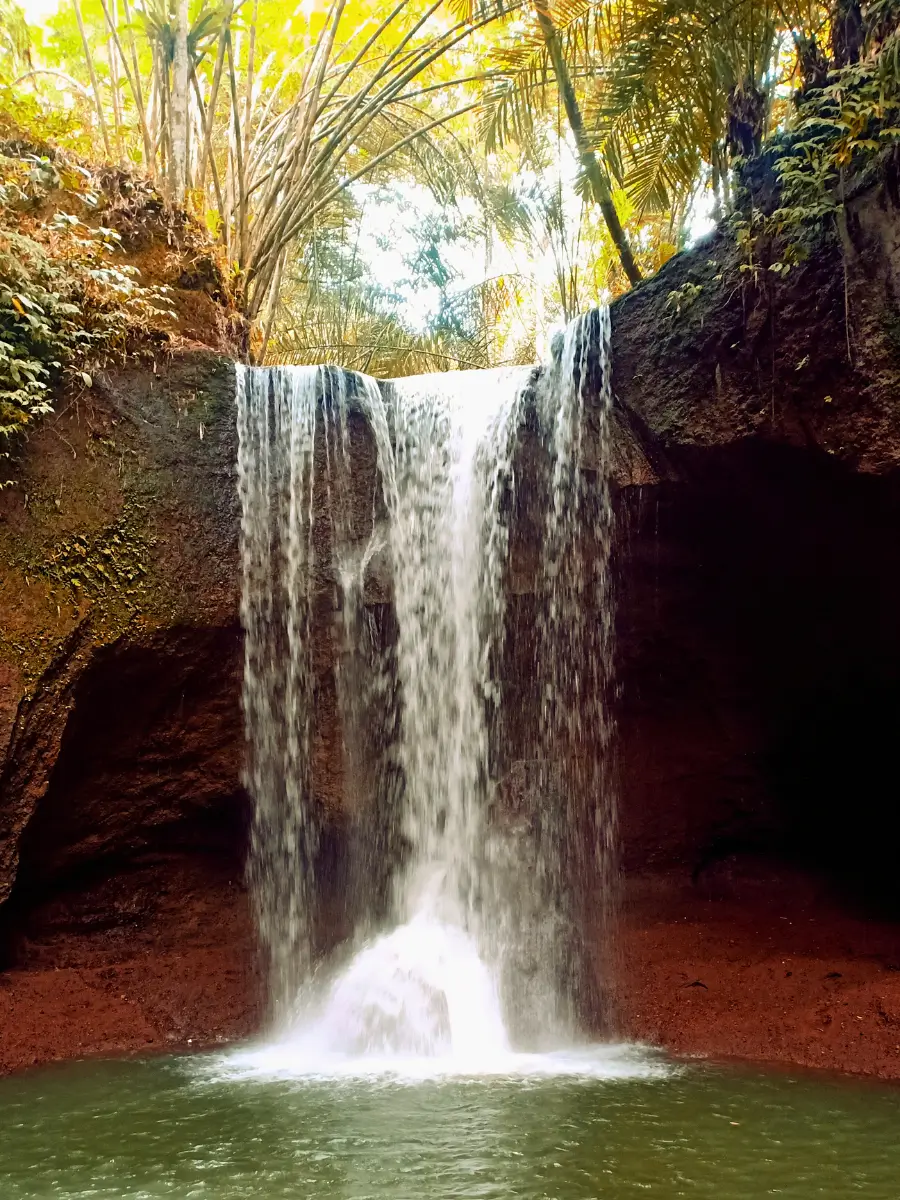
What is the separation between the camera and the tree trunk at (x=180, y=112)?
8.76m

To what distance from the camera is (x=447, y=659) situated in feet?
24.2

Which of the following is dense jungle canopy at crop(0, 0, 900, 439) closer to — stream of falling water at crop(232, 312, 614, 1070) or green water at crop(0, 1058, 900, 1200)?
stream of falling water at crop(232, 312, 614, 1070)

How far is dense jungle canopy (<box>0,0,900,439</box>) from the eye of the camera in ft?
20.3

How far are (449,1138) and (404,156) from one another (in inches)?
463

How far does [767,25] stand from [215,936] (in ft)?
24.5

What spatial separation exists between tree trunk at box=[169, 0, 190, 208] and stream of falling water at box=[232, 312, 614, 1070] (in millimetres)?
2889

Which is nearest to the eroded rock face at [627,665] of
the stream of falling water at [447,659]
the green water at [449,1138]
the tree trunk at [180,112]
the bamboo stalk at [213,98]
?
the stream of falling water at [447,659]

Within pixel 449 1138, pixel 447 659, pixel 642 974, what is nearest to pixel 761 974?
pixel 642 974

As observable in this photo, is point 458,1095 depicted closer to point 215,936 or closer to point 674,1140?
point 674,1140

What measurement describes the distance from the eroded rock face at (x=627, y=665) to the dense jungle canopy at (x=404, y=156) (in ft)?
1.79

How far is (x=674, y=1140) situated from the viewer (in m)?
3.93

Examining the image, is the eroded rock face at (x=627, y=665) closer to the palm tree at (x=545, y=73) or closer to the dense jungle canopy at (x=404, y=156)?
the dense jungle canopy at (x=404, y=156)

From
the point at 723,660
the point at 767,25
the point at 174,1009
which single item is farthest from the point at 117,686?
the point at 767,25

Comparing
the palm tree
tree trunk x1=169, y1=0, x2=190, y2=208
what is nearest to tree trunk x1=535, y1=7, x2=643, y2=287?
the palm tree
